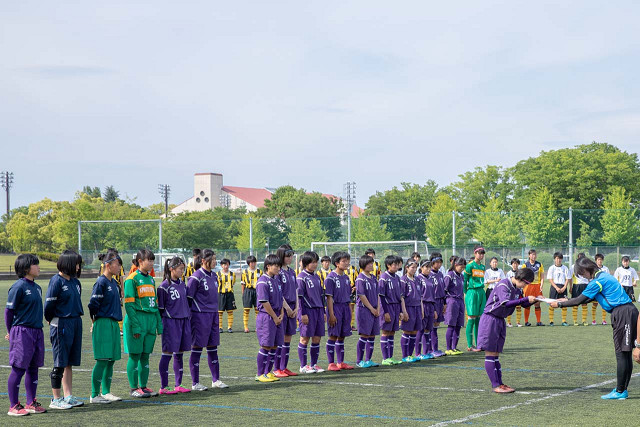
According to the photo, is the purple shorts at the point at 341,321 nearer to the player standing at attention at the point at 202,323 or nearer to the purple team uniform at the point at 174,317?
the player standing at attention at the point at 202,323

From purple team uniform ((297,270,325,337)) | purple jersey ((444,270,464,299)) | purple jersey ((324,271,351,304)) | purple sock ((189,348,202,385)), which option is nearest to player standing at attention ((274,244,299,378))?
purple team uniform ((297,270,325,337))

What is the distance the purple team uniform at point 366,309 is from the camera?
41.2ft

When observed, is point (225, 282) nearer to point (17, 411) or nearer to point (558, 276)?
point (558, 276)

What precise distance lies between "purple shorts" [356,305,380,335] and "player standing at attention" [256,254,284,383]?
1.79m

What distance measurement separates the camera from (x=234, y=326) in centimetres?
2089

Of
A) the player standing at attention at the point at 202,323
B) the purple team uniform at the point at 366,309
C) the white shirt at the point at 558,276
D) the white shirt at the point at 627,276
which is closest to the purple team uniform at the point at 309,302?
the purple team uniform at the point at 366,309

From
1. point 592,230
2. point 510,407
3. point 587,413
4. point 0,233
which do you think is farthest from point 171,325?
point 0,233

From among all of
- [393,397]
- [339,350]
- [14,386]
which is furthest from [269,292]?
[14,386]

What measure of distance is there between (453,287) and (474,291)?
569 millimetres

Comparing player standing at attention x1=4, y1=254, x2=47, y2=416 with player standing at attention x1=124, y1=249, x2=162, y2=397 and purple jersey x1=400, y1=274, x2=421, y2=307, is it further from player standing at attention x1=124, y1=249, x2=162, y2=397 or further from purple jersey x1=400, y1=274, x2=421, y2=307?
purple jersey x1=400, y1=274, x2=421, y2=307

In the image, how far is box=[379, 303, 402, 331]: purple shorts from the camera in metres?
13.0

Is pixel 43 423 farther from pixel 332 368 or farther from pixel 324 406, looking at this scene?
pixel 332 368

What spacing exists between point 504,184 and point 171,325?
6898 centimetres

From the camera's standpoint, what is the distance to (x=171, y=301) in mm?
10289
